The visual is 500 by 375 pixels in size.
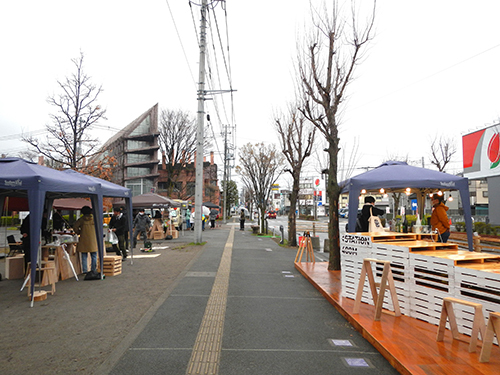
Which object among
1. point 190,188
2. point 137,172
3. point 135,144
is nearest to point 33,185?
point 190,188

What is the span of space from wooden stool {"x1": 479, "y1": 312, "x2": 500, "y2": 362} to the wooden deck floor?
3.0 inches

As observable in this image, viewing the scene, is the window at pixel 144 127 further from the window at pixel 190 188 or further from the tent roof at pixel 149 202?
the tent roof at pixel 149 202

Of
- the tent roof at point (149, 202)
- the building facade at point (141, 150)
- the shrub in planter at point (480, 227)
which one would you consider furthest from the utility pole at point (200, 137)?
the building facade at point (141, 150)

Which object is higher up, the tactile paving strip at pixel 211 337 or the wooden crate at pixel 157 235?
the wooden crate at pixel 157 235

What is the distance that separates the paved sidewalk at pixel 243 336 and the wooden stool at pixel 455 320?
0.84 meters

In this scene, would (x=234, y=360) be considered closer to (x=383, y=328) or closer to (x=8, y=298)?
(x=383, y=328)

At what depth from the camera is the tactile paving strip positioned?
3822 mm

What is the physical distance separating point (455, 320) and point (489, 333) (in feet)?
2.28

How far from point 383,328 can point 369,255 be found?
1520 mm

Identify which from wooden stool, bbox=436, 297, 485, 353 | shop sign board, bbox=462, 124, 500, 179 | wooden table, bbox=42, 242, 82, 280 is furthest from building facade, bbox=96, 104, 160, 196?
wooden stool, bbox=436, 297, 485, 353

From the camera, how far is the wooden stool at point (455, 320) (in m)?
3.72

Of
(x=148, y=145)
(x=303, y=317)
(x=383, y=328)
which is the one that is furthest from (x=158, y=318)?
(x=148, y=145)

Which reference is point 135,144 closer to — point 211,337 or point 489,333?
point 211,337

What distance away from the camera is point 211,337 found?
474 cm
